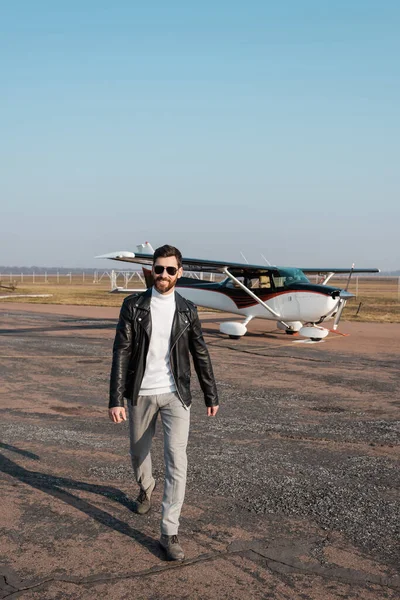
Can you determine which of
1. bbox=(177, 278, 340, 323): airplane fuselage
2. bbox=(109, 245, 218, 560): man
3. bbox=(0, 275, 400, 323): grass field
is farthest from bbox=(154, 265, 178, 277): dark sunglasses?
bbox=(0, 275, 400, 323): grass field

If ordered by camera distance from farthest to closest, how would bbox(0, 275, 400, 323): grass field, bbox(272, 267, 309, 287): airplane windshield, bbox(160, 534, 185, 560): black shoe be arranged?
bbox(0, 275, 400, 323): grass field, bbox(272, 267, 309, 287): airplane windshield, bbox(160, 534, 185, 560): black shoe

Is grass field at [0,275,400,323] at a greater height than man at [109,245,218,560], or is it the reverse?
man at [109,245,218,560]

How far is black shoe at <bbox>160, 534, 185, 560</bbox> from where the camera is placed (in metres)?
3.71

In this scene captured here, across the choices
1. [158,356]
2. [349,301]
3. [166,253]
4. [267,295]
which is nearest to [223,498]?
[158,356]

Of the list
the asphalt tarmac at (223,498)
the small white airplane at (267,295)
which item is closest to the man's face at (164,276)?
the asphalt tarmac at (223,498)

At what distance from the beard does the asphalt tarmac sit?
1747 mm

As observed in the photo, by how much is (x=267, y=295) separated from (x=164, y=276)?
14.4 m

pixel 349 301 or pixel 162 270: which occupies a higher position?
pixel 162 270

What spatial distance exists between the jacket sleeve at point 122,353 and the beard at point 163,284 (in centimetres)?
25

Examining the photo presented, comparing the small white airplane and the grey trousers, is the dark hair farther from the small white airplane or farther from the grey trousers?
the small white airplane

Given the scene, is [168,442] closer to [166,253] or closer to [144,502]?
[144,502]

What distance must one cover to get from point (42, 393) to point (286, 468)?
4949 millimetres

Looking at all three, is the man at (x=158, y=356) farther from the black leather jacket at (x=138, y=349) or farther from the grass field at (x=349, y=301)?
the grass field at (x=349, y=301)

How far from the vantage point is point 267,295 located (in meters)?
18.2
